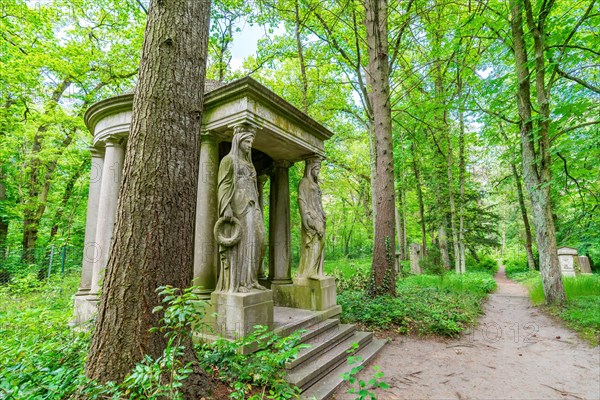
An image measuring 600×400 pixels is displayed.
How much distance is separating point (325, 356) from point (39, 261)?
12.0 metres

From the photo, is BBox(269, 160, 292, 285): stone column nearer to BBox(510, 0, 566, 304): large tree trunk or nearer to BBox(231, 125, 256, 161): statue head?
BBox(231, 125, 256, 161): statue head

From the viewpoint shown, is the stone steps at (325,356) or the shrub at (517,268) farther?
the shrub at (517,268)

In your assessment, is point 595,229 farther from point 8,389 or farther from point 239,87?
point 8,389

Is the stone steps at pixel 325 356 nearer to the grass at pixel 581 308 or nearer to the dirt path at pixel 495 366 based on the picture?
the dirt path at pixel 495 366

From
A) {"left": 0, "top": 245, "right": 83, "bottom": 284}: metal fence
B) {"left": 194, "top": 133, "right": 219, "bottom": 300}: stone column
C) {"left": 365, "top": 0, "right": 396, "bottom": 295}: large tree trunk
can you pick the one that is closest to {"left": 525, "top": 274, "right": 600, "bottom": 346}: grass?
{"left": 365, "top": 0, "right": 396, "bottom": 295}: large tree trunk

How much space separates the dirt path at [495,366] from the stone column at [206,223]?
232 centimetres

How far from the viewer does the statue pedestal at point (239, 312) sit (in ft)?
11.6

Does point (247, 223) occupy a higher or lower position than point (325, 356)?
higher

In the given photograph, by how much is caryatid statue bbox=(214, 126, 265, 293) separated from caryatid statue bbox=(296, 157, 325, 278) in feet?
4.40

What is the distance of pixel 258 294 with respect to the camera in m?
3.79

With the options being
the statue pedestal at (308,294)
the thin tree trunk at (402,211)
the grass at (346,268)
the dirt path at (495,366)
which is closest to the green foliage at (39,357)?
the dirt path at (495,366)

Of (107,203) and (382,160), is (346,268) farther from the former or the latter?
(107,203)

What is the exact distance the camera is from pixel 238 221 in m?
3.89

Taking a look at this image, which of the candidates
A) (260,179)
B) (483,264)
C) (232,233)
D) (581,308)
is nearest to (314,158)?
(260,179)
